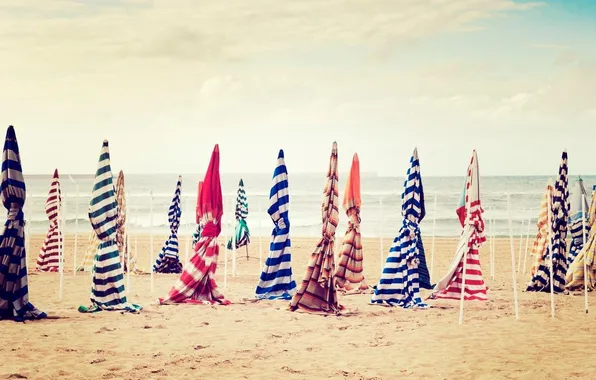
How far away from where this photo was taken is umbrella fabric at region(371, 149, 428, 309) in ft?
33.2

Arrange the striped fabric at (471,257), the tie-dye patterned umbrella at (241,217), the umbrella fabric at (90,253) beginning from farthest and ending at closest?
the tie-dye patterned umbrella at (241,217) → the umbrella fabric at (90,253) → the striped fabric at (471,257)

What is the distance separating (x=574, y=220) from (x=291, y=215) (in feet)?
98.7

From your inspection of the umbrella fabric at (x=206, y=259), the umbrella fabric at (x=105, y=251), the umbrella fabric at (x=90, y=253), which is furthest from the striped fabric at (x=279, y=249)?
the umbrella fabric at (x=90, y=253)

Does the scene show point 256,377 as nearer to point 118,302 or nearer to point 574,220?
point 118,302

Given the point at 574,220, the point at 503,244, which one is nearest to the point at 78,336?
the point at 574,220

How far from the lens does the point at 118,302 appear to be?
9.49 meters

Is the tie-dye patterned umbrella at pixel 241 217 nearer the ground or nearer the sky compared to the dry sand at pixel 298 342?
nearer the sky

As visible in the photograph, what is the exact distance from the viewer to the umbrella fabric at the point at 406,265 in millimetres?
10117

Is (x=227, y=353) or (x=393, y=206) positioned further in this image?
(x=393, y=206)

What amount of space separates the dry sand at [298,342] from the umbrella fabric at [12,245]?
0.43 m

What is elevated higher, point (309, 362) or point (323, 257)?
point (323, 257)

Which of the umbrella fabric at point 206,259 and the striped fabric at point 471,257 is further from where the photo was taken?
the umbrella fabric at point 206,259

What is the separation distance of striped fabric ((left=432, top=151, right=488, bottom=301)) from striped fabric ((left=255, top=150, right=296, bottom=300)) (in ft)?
8.35

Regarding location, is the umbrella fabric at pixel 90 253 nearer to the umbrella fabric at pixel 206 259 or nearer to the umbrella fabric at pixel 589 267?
the umbrella fabric at pixel 206 259
